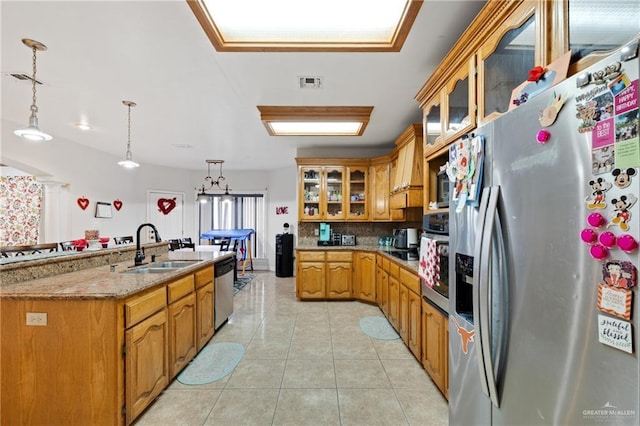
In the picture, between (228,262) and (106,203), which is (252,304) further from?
(106,203)

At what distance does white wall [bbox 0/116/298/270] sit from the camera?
160 inches

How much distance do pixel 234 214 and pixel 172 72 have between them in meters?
5.29

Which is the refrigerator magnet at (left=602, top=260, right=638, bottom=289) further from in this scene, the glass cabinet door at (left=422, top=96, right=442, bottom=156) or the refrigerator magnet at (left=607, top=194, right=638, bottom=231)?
the glass cabinet door at (left=422, top=96, right=442, bottom=156)

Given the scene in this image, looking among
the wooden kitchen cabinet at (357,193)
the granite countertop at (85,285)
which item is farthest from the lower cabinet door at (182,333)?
the wooden kitchen cabinet at (357,193)

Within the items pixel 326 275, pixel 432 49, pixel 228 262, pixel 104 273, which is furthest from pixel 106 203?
pixel 432 49

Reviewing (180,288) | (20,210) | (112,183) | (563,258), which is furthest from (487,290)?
(112,183)

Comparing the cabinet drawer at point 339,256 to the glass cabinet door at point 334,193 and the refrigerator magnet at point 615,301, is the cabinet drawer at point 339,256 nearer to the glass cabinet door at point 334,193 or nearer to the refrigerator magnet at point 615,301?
the glass cabinet door at point 334,193

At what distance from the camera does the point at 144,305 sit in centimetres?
179

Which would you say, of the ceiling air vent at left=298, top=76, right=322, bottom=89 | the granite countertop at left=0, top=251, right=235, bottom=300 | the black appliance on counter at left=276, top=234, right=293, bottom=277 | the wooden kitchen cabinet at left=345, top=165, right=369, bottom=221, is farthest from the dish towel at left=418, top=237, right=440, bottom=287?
the black appliance on counter at left=276, top=234, right=293, bottom=277

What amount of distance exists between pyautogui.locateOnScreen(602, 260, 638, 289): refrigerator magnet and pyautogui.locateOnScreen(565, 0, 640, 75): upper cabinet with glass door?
719 millimetres

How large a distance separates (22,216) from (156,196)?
8.05 ft

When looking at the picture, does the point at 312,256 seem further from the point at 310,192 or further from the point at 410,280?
the point at 410,280

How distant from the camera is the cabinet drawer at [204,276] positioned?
2619 mm

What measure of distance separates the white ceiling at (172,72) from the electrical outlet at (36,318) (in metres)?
1.88
